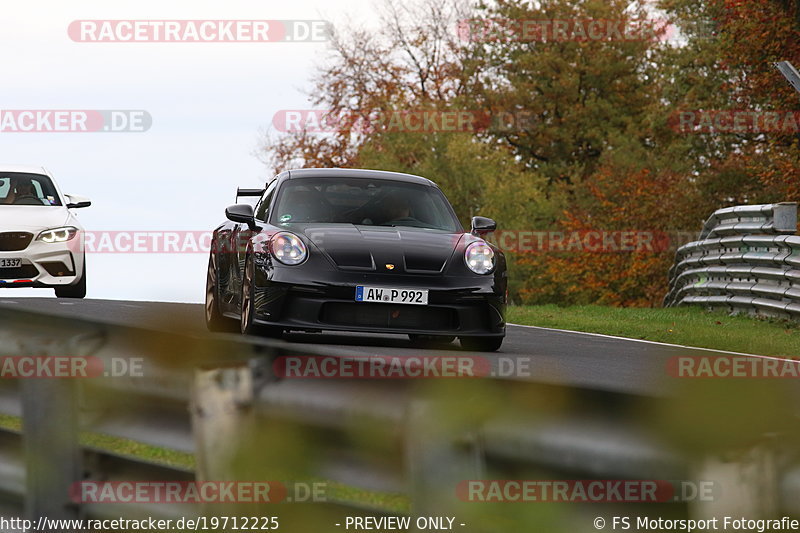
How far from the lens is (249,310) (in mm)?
10562

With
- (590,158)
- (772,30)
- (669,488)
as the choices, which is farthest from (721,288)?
(590,158)

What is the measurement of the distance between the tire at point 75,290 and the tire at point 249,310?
7654 mm

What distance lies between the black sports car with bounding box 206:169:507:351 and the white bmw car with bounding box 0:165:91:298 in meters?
6.37

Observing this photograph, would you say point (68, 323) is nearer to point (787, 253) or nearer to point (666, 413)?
point (666, 413)

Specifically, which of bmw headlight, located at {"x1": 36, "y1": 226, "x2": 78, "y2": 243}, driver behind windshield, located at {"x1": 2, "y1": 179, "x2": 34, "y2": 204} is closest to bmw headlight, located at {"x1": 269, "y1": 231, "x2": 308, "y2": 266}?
bmw headlight, located at {"x1": 36, "y1": 226, "x2": 78, "y2": 243}

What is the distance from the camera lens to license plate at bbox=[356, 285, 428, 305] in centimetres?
1020

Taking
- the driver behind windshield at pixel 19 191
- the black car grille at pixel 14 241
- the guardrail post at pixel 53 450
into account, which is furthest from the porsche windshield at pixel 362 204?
the driver behind windshield at pixel 19 191

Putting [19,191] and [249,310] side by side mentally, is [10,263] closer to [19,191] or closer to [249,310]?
[19,191]

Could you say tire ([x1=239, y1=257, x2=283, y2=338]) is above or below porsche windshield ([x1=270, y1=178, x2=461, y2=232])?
below

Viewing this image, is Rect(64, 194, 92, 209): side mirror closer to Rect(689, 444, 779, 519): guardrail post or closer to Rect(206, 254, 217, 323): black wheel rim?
Rect(206, 254, 217, 323): black wheel rim

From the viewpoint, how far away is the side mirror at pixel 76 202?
17.9 m

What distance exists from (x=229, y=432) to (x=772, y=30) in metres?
30.4

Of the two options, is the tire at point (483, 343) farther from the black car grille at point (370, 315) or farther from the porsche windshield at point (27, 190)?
the porsche windshield at point (27, 190)

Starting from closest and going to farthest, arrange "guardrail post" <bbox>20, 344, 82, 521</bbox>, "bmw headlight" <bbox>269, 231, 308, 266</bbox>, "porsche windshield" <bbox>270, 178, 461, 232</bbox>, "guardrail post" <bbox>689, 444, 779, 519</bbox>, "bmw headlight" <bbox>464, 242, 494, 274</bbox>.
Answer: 1. "guardrail post" <bbox>689, 444, 779, 519</bbox>
2. "guardrail post" <bbox>20, 344, 82, 521</bbox>
3. "bmw headlight" <bbox>269, 231, 308, 266</bbox>
4. "bmw headlight" <bbox>464, 242, 494, 274</bbox>
5. "porsche windshield" <bbox>270, 178, 461, 232</bbox>
